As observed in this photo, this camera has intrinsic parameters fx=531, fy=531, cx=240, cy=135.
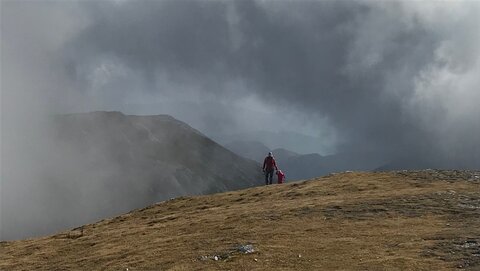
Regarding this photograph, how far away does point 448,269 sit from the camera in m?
34.5

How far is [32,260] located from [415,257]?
3923 cm

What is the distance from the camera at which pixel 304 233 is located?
47.4 m

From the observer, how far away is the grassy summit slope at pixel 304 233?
39.2 m

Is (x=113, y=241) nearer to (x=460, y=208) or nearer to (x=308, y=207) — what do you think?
(x=308, y=207)

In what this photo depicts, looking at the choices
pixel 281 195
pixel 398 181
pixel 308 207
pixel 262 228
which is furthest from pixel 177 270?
pixel 398 181

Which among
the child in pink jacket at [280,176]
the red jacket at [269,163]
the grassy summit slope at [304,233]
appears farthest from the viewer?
the child in pink jacket at [280,176]

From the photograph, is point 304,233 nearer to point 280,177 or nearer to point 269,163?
point 269,163

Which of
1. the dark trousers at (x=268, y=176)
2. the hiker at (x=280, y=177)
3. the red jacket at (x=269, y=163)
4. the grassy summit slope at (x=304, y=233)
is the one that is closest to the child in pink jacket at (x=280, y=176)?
the hiker at (x=280, y=177)

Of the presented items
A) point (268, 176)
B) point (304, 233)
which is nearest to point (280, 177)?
point (268, 176)

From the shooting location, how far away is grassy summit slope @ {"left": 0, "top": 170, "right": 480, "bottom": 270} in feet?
129

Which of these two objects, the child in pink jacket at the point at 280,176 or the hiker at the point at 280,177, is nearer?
the child in pink jacket at the point at 280,176

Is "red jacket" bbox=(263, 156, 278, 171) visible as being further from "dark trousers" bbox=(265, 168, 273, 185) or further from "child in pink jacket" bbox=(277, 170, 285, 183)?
"child in pink jacket" bbox=(277, 170, 285, 183)

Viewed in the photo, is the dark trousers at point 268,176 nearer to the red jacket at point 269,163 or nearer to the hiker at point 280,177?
the red jacket at point 269,163

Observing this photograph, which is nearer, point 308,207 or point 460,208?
point 460,208
